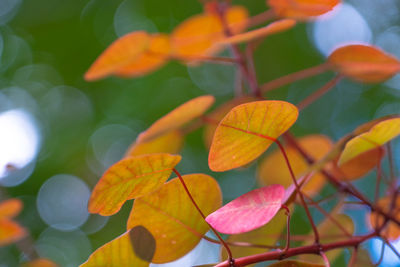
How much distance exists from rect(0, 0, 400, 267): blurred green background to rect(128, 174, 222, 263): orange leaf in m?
1.59

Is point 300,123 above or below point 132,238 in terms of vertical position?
below

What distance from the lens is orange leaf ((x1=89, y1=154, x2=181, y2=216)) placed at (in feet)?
0.91

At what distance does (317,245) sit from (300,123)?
2.04 metres

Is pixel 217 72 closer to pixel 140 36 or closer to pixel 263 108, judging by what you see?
pixel 140 36

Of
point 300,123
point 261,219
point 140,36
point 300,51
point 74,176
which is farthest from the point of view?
point 300,123

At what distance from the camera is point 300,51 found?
2.09 metres

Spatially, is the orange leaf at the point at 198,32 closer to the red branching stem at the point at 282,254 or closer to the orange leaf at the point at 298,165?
the orange leaf at the point at 298,165

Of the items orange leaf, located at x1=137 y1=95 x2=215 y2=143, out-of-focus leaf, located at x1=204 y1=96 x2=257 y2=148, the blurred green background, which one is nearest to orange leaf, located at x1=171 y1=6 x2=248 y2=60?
out-of-focus leaf, located at x1=204 y1=96 x2=257 y2=148

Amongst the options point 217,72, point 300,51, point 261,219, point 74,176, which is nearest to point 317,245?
point 261,219

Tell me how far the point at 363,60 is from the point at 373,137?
0.21 m

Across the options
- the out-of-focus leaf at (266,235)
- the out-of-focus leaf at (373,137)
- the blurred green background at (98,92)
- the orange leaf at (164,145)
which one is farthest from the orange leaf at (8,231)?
the blurred green background at (98,92)

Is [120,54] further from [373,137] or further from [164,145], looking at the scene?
[373,137]

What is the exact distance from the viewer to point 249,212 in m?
0.26

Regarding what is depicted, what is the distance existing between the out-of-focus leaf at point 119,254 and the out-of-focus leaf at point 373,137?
177mm
